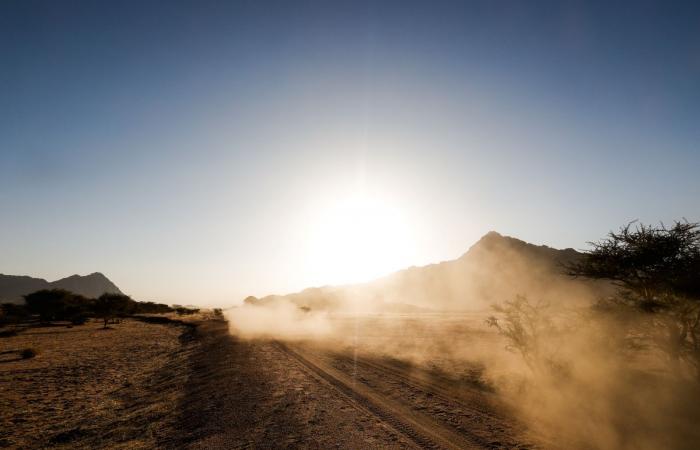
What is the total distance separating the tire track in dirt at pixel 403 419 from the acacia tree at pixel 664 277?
9102mm

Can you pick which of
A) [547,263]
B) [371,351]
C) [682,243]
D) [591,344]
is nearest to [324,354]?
[371,351]

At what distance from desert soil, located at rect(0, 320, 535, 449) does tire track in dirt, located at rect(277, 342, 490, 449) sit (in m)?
0.03

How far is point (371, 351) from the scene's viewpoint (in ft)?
74.6

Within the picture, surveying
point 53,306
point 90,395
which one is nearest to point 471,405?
point 90,395

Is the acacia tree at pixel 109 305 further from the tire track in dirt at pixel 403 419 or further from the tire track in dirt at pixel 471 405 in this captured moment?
the tire track in dirt at pixel 403 419

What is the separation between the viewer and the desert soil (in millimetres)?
8797

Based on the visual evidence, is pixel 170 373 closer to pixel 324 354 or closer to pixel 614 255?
pixel 324 354

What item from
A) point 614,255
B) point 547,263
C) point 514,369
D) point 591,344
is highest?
point 547,263

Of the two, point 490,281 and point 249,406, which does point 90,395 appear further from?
point 490,281

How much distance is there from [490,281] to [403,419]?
415 ft

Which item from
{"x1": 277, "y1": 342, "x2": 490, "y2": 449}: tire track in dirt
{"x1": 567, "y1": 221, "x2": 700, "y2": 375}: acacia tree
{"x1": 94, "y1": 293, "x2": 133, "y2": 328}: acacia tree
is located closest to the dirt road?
{"x1": 277, "y1": 342, "x2": 490, "y2": 449}: tire track in dirt

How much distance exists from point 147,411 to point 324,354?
37.9ft

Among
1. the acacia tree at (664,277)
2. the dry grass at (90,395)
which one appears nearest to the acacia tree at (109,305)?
the dry grass at (90,395)

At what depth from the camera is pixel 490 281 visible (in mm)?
124312
